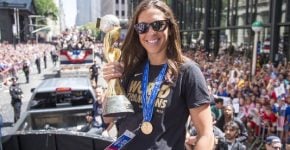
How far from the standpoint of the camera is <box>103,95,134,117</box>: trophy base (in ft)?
6.25

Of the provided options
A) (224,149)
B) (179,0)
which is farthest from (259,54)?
(179,0)

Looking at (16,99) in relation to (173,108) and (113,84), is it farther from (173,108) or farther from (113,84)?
(173,108)

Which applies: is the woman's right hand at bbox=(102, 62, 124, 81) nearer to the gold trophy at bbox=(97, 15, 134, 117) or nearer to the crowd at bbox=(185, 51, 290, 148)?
the gold trophy at bbox=(97, 15, 134, 117)

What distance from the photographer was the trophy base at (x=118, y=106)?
1.90 metres

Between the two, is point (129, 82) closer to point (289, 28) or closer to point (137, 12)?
point (137, 12)

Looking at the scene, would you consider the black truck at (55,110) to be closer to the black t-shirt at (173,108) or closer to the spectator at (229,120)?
the black t-shirt at (173,108)

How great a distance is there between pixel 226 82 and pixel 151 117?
921 cm

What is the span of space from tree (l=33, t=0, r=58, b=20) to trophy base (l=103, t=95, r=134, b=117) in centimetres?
9815

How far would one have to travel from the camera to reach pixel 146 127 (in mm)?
1915

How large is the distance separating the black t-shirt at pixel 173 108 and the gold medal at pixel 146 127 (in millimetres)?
18

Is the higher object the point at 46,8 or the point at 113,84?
the point at 46,8

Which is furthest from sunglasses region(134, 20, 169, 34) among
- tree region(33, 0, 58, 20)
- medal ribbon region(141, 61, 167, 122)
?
tree region(33, 0, 58, 20)

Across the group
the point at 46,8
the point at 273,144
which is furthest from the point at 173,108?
the point at 46,8

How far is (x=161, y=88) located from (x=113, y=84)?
283 millimetres
